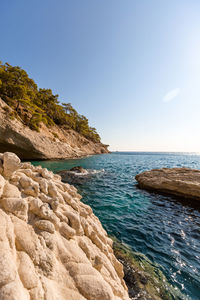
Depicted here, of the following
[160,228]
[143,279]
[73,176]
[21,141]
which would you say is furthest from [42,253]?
[21,141]

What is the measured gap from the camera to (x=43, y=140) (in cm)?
2778

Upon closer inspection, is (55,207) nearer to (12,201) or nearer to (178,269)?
(12,201)

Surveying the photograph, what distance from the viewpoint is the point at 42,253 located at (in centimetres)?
227

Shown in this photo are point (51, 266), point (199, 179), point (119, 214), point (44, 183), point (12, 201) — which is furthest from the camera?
point (199, 179)

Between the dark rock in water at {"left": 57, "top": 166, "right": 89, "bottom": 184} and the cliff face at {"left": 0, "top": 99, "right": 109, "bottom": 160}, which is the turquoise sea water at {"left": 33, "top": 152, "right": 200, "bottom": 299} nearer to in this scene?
the dark rock in water at {"left": 57, "top": 166, "right": 89, "bottom": 184}

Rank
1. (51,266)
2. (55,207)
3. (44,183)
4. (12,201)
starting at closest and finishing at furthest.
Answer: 1. (51,266)
2. (12,201)
3. (55,207)
4. (44,183)

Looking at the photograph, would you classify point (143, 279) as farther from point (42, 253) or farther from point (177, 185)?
point (177, 185)

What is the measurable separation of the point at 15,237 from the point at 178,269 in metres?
5.33

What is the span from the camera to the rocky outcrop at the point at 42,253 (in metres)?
1.69

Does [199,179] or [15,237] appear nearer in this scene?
[15,237]

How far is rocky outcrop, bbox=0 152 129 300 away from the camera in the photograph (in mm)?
1692

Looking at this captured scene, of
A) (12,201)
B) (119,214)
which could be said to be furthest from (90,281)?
(119,214)

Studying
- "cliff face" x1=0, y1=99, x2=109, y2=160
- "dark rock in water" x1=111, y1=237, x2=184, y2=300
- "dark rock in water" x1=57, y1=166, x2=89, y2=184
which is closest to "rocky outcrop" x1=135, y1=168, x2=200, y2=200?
"dark rock in water" x1=57, y1=166, x2=89, y2=184

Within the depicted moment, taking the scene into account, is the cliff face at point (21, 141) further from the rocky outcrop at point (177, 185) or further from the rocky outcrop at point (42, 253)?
the rocky outcrop at point (42, 253)
